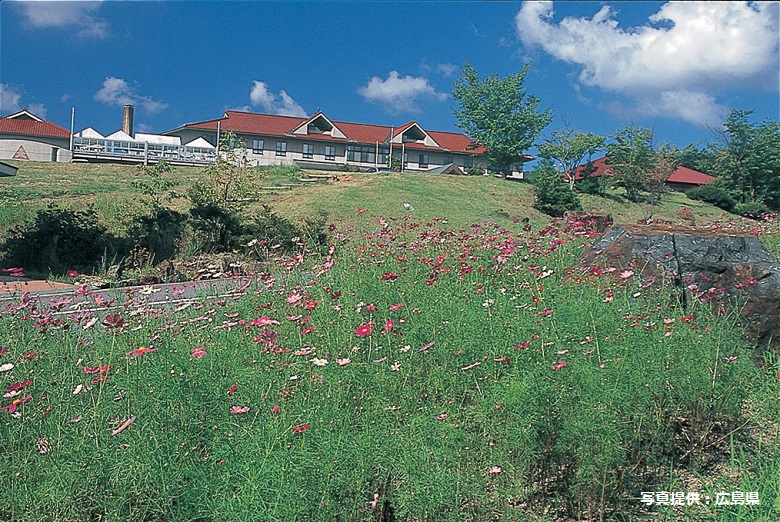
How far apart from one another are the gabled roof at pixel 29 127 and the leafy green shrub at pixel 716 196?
132ft

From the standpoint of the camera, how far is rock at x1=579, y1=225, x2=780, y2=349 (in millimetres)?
5602

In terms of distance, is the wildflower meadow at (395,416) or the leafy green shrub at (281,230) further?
the leafy green shrub at (281,230)

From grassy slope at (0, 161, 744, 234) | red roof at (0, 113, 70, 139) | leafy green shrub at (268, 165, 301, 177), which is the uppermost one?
red roof at (0, 113, 70, 139)

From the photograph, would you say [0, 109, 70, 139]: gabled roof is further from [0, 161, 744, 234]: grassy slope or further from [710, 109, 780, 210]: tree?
[710, 109, 780, 210]: tree

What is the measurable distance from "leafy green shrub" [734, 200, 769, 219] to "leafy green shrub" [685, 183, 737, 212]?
2.35 ft

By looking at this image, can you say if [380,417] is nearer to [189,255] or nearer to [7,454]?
[7,454]

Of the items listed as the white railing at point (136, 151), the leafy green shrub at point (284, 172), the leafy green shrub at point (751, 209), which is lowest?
the leafy green shrub at point (751, 209)

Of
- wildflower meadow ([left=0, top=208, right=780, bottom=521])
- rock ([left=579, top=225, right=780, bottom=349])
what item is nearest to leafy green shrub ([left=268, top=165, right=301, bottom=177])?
rock ([left=579, top=225, right=780, bottom=349])

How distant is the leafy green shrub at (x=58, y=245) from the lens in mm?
13922

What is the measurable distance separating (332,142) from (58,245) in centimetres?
4327

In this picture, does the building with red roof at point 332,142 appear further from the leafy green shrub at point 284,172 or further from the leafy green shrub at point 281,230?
the leafy green shrub at point 281,230

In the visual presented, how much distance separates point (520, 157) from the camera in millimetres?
49844

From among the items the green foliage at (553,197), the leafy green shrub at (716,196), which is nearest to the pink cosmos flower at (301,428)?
the green foliage at (553,197)

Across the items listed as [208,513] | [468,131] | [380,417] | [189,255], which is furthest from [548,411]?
[468,131]
